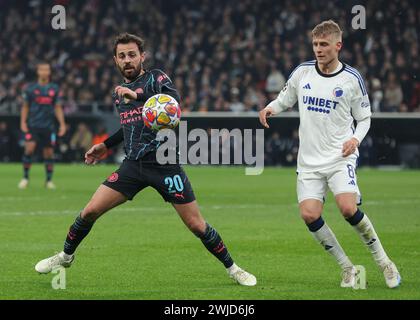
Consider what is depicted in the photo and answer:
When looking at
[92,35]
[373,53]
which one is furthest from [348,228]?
[92,35]

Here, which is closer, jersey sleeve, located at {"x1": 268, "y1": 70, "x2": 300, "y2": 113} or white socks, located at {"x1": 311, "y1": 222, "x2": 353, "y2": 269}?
white socks, located at {"x1": 311, "y1": 222, "x2": 353, "y2": 269}

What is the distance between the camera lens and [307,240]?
13109 millimetres

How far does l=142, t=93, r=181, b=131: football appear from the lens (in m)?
8.81

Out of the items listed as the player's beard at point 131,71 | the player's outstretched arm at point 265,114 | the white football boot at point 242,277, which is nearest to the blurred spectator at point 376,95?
the player's outstretched arm at point 265,114

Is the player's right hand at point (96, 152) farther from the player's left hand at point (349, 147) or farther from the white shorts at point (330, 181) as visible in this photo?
the player's left hand at point (349, 147)

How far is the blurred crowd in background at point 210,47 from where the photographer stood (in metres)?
31.6

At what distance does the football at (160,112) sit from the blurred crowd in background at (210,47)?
21197 millimetres

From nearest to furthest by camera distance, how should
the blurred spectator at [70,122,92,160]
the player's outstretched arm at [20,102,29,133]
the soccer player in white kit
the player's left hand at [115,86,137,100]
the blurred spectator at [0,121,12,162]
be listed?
the player's left hand at [115,86,137,100] < the soccer player in white kit < the player's outstretched arm at [20,102,29,133] < the blurred spectator at [70,122,92,160] < the blurred spectator at [0,121,12,162]

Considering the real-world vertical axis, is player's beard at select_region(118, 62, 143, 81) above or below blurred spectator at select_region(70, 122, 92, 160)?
above

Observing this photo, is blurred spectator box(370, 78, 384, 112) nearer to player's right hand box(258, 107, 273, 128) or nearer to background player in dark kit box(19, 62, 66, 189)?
background player in dark kit box(19, 62, 66, 189)

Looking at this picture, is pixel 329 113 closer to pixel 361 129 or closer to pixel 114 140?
pixel 361 129

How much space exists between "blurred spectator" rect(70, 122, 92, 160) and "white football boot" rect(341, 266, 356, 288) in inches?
910

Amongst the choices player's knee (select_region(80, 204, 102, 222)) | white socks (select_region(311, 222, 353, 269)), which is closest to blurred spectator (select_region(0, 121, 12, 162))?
player's knee (select_region(80, 204, 102, 222))
